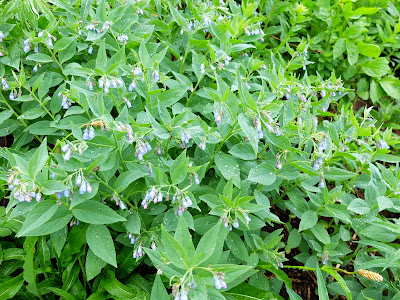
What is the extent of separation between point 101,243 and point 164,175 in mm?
592

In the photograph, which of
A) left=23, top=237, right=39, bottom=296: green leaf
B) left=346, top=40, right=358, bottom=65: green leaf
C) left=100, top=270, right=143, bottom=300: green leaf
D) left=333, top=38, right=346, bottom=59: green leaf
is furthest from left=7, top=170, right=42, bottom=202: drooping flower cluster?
left=346, top=40, right=358, bottom=65: green leaf

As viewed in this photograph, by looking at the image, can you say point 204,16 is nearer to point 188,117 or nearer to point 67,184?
point 188,117

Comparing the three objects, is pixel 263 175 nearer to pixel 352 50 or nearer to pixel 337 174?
pixel 337 174

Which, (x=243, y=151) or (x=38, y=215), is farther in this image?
(x=243, y=151)

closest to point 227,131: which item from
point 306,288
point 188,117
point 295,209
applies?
point 188,117

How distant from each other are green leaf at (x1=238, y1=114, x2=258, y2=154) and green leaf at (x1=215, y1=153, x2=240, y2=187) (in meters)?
0.41

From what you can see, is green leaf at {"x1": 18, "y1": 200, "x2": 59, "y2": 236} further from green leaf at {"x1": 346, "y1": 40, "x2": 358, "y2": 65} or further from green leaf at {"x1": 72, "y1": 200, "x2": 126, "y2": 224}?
green leaf at {"x1": 346, "y1": 40, "x2": 358, "y2": 65}

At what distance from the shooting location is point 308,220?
8.87ft

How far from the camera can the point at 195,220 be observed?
2396 millimetres

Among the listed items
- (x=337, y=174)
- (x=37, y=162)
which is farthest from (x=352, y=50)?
(x=37, y=162)

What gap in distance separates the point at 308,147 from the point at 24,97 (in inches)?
90.7

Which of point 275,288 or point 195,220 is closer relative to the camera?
point 195,220

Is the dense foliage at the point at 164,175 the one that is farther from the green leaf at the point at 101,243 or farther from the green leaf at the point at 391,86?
the green leaf at the point at 391,86

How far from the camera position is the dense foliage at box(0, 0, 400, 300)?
6.45 ft
